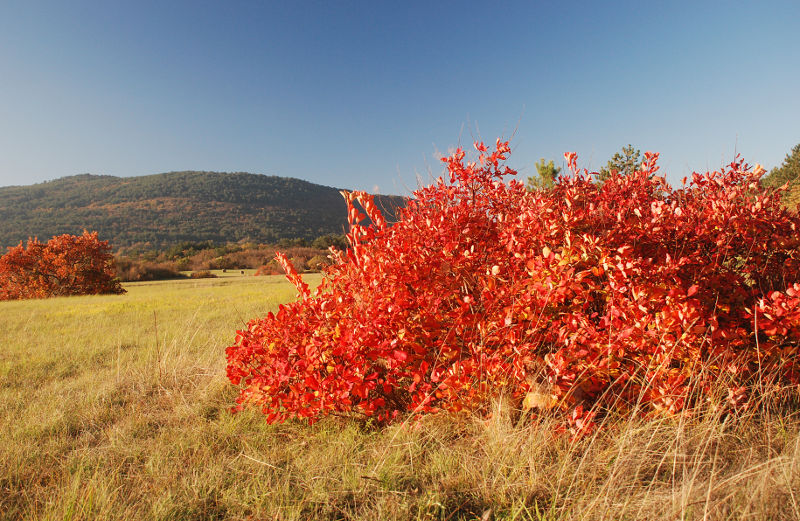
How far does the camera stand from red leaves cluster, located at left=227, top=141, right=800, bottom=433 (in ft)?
8.14

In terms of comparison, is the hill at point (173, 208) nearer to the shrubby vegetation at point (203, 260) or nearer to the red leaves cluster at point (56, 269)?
the shrubby vegetation at point (203, 260)

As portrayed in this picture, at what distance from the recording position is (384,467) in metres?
2.30

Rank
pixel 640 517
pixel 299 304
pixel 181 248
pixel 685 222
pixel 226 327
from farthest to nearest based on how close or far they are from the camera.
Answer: pixel 181 248, pixel 226 327, pixel 299 304, pixel 685 222, pixel 640 517

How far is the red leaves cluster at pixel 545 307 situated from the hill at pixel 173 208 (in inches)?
2799

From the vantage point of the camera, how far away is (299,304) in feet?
10.9

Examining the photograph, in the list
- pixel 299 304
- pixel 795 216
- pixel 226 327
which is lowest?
pixel 226 327

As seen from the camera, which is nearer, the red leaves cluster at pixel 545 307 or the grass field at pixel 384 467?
the grass field at pixel 384 467

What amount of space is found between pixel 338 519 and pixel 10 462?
2.33 m

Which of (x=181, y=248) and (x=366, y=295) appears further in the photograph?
(x=181, y=248)

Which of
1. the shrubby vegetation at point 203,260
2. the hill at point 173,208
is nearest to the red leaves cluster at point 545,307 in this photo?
the shrubby vegetation at point 203,260

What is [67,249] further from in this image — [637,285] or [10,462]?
[637,285]

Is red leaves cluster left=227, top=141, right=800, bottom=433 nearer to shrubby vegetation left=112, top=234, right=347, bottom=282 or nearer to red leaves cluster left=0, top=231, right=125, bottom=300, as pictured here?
red leaves cluster left=0, top=231, right=125, bottom=300

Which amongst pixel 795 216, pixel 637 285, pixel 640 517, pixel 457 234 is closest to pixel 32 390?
pixel 457 234

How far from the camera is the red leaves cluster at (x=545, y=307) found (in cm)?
248
